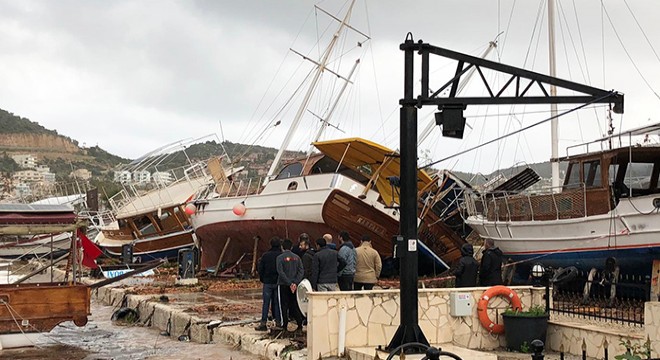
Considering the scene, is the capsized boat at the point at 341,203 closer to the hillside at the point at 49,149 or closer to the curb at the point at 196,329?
the curb at the point at 196,329

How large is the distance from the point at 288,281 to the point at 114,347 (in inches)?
154

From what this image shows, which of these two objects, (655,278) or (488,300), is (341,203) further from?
(488,300)

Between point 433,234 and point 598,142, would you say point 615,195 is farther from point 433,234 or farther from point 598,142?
point 433,234

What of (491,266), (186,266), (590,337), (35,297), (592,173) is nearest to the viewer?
(590,337)

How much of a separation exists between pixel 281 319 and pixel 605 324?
16.5 ft

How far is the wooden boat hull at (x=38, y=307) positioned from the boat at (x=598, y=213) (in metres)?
10.4

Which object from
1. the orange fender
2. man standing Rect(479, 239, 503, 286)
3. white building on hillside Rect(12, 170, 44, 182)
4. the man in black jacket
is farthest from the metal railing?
white building on hillside Rect(12, 170, 44, 182)

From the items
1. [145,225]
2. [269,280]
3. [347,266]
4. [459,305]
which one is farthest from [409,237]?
[145,225]

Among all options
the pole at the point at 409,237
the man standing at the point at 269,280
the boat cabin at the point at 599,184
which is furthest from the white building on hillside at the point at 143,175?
the pole at the point at 409,237

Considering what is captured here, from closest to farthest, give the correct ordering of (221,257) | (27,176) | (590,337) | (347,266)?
(590,337)
(347,266)
(221,257)
(27,176)

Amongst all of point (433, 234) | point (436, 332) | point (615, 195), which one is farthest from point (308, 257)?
point (433, 234)

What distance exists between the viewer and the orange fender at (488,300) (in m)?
10.4

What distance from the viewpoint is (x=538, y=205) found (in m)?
17.4

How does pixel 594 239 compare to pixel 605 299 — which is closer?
pixel 605 299
